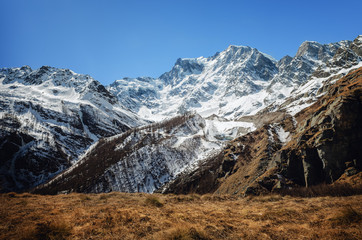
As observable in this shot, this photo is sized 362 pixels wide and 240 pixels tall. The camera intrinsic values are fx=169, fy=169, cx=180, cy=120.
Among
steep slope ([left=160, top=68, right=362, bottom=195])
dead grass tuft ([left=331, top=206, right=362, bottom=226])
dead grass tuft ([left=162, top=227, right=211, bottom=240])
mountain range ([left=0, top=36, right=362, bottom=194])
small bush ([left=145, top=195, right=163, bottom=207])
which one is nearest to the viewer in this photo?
dead grass tuft ([left=162, top=227, right=211, bottom=240])

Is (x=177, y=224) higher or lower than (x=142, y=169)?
higher

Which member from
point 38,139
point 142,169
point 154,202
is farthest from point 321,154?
point 38,139

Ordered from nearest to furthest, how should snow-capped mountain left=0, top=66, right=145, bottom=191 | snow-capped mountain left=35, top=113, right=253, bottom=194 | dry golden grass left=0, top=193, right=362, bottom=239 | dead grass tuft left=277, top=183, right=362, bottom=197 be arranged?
dry golden grass left=0, top=193, right=362, bottom=239 → dead grass tuft left=277, top=183, right=362, bottom=197 → snow-capped mountain left=35, top=113, right=253, bottom=194 → snow-capped mountain left=0, top=66, right=145, bottom=191

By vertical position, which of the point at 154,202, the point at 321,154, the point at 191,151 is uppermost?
the point at 191,151

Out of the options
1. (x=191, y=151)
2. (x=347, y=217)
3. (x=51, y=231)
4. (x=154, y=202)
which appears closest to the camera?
(x=51, y=231)

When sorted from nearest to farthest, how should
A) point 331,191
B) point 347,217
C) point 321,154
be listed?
point 347,217 → point 331,191 → point 321,154

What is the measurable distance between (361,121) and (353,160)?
20.1ft

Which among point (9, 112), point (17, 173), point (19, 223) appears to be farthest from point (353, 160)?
point (9, 112)

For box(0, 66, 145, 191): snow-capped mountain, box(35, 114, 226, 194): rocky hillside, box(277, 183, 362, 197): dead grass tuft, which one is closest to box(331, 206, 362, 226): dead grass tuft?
box(277, 183, 362, 197): dead grass tuft

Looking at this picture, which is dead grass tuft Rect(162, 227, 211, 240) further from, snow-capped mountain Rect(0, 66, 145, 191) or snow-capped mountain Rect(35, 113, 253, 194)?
snow-capped mountain Rect(0, 66, 145, 191)

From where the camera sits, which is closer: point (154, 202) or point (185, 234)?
point (185, 234)

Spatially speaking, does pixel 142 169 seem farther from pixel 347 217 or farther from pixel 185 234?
pixel 347 217

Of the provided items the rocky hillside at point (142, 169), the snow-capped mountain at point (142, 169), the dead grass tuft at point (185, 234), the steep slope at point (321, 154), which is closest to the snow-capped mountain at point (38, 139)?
the rocky hillside at point (142, 169)

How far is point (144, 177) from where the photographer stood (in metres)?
73.1
